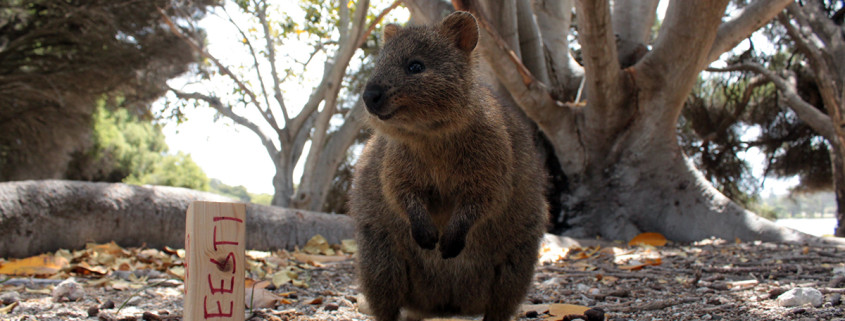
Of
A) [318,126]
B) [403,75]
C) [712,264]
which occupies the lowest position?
[712,264]

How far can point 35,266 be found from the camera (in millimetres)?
3910

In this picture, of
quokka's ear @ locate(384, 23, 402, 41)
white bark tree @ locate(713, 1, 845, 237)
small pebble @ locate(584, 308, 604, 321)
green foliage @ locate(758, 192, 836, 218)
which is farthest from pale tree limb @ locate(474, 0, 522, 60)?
green foliage @ locate(758, 192, 836, 218)

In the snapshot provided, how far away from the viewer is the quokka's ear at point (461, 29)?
2.64 m

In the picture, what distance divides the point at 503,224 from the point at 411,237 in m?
0.45

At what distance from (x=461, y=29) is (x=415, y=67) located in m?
0.37

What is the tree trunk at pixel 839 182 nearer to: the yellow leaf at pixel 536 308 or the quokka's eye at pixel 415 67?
the yellow leaf at pixel 536 308

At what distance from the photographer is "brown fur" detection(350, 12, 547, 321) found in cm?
241

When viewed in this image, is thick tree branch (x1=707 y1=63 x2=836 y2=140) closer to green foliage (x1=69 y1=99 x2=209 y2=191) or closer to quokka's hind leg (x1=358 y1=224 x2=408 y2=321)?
quokka's hind leg (x1=358 y1=224 x2=408 y2=321)

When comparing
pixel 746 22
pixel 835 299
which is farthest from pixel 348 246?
pixel 746 22

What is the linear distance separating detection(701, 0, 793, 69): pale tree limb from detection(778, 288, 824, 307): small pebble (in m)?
3.96

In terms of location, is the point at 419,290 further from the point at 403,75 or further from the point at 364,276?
the point at 403,75

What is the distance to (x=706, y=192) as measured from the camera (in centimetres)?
621

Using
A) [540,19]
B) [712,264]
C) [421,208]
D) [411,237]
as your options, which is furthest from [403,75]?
[540,19]

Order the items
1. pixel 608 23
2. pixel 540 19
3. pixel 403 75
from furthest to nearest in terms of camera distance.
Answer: pixel 540 19
pixel 608 23
pixel 403 75
